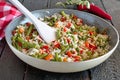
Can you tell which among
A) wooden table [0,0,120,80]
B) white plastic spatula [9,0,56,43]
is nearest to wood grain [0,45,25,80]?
wooden table [0,0,120,80]

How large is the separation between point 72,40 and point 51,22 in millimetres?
194

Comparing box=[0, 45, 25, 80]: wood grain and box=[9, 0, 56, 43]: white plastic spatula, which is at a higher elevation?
box=[9, 0, 56, 43]: white plastic spatula

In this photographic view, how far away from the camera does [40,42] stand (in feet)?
3.23

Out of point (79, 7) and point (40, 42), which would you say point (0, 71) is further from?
point (79, 7)

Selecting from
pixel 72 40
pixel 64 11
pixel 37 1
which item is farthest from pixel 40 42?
pixel 37 1

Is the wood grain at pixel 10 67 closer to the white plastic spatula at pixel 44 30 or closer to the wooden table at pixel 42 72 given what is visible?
the wooden table at pixel 42 72

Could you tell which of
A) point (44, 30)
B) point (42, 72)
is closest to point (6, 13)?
point (44, 30)

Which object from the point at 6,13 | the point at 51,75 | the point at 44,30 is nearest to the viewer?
the point at 51,75

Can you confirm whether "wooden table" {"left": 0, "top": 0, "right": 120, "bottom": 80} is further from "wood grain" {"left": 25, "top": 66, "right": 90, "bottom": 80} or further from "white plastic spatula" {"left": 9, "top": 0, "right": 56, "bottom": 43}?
"white plastic spatula" {"left": 9, "top": 0, "right": 56, "bottom": 43}

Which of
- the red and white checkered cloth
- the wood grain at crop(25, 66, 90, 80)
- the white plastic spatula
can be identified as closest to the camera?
the wood grain at crop(25, 66, 90, 80)

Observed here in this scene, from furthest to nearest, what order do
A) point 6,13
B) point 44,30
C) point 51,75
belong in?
1. point 6,13
2. point 44,30
3. point 51,75

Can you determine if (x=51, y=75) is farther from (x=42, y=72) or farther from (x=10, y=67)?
(x=10, y=67)

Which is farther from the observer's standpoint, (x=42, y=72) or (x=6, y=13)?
(x=6, y=13)

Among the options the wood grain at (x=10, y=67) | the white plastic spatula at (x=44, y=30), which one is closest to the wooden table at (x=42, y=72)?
the wood grain at (x=10, y=67)
